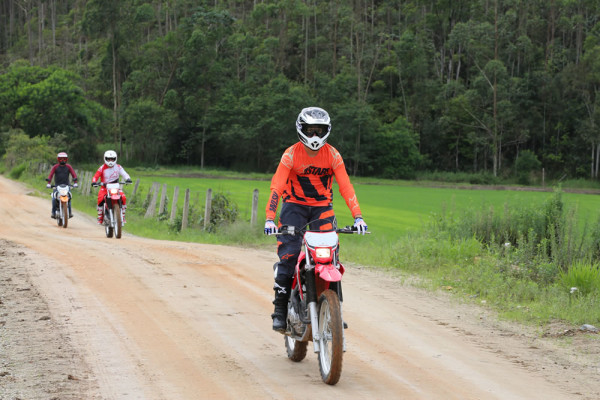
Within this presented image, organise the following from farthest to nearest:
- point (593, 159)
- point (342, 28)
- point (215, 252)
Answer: point (342, 28)
point (593, 159)
point (215, 252)

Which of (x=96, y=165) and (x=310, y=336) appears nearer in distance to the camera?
(x=310, y=336)

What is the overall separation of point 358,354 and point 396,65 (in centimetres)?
8841

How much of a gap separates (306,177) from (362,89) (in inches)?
3449

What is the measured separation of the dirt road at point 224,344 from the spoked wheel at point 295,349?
0.08 metres

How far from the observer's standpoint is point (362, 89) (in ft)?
306

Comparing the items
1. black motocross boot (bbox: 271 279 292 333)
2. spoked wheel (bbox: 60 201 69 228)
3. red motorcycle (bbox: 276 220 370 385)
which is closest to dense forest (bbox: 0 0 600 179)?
spoked wheel (bbox: 60 201 69 228)

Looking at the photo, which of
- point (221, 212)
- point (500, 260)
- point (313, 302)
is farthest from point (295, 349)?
point (221, 212)

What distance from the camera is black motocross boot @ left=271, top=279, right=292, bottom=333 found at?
7324 mm

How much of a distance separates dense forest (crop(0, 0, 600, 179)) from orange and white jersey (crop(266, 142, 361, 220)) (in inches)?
2670

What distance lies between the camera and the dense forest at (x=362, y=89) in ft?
264

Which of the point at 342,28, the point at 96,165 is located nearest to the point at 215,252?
the point at 96,165

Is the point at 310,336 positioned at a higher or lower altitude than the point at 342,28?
lower

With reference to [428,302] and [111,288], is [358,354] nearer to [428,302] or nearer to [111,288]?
[428,302]

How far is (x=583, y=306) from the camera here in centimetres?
1059
